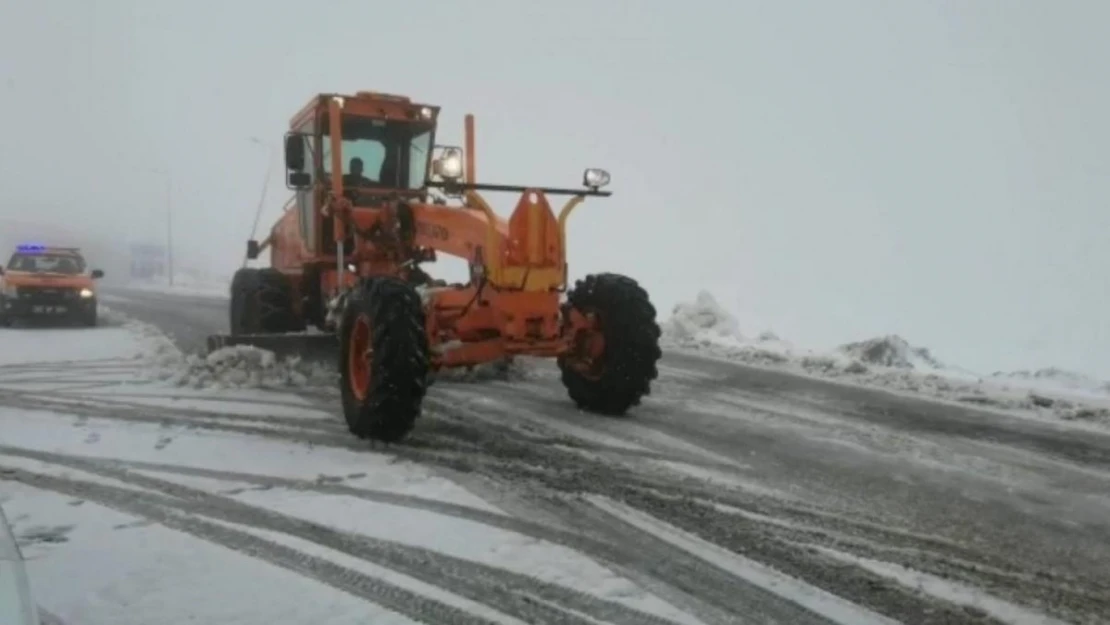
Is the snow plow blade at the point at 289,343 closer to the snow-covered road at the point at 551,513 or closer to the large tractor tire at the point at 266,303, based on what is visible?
the large tractor tire at the point at 266,303

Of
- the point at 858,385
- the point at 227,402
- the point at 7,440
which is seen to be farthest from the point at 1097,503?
the point at 7,440

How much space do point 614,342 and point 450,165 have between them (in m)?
2.60

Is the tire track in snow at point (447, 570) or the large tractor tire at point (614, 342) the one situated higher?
the large tractor tire at point (614, 342)

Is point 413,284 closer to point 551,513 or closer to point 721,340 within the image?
point 551,513

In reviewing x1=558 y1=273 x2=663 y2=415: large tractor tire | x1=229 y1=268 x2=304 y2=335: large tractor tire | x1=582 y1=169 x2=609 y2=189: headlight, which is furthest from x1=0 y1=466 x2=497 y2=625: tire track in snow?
x1=229 y1=268 x2=304 y2=335: large tractor tire

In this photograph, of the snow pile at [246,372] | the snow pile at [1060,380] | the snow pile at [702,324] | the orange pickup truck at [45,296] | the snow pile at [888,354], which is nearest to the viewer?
the snow pile at [246,372]

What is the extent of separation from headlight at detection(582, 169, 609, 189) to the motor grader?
1 centimetres

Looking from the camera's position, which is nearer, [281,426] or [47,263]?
[281,426]

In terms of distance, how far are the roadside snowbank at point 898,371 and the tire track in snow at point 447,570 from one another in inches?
258

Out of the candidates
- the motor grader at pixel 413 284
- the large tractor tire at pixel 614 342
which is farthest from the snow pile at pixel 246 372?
the large tractor tire at pixel 614 342

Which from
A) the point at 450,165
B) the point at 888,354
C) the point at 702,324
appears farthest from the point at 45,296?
the point at 888,354

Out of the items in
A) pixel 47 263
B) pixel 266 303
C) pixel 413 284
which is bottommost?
pixel 266 303

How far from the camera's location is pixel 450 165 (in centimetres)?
933

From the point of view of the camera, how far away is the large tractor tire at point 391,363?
665 cm
